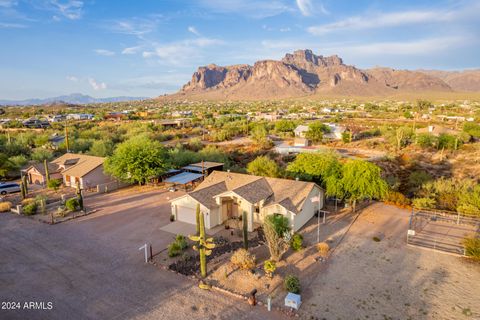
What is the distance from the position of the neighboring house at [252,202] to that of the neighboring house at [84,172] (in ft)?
47.9

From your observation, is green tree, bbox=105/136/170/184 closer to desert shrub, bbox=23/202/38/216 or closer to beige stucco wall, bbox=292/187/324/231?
desert shrub, bbox=23/202/38/216

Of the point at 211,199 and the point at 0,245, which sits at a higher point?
the point at 211,199

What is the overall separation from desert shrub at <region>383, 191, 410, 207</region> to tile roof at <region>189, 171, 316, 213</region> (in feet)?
28.0

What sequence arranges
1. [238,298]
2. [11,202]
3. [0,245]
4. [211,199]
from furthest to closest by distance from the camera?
[11,202] < [211,199] < [0,245] < [238,298]

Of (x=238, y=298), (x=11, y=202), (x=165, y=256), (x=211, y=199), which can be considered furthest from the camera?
(x=11, y=202)

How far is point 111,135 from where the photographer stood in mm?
61125

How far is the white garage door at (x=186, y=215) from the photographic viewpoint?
2278 centimetres

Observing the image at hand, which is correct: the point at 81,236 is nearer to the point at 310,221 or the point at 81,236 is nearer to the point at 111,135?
the point at 310,221

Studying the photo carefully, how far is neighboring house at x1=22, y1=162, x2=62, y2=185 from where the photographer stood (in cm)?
3500

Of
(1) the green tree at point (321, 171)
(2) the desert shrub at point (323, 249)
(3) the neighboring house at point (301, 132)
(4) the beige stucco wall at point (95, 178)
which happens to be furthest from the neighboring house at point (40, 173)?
(3) the neighboring house at point (301, 132)

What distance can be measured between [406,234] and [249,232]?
10690 millimetres

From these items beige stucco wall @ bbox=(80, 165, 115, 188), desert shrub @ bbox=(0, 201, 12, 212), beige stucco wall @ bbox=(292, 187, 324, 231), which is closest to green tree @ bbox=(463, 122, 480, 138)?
beige stucco wall @ bbox=(292, 187, 324, 231)

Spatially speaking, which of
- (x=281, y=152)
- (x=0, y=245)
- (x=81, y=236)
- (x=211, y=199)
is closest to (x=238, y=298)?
(x=211, y=199)

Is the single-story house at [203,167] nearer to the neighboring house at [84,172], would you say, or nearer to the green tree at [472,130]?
the neighboring house at [84,172]
